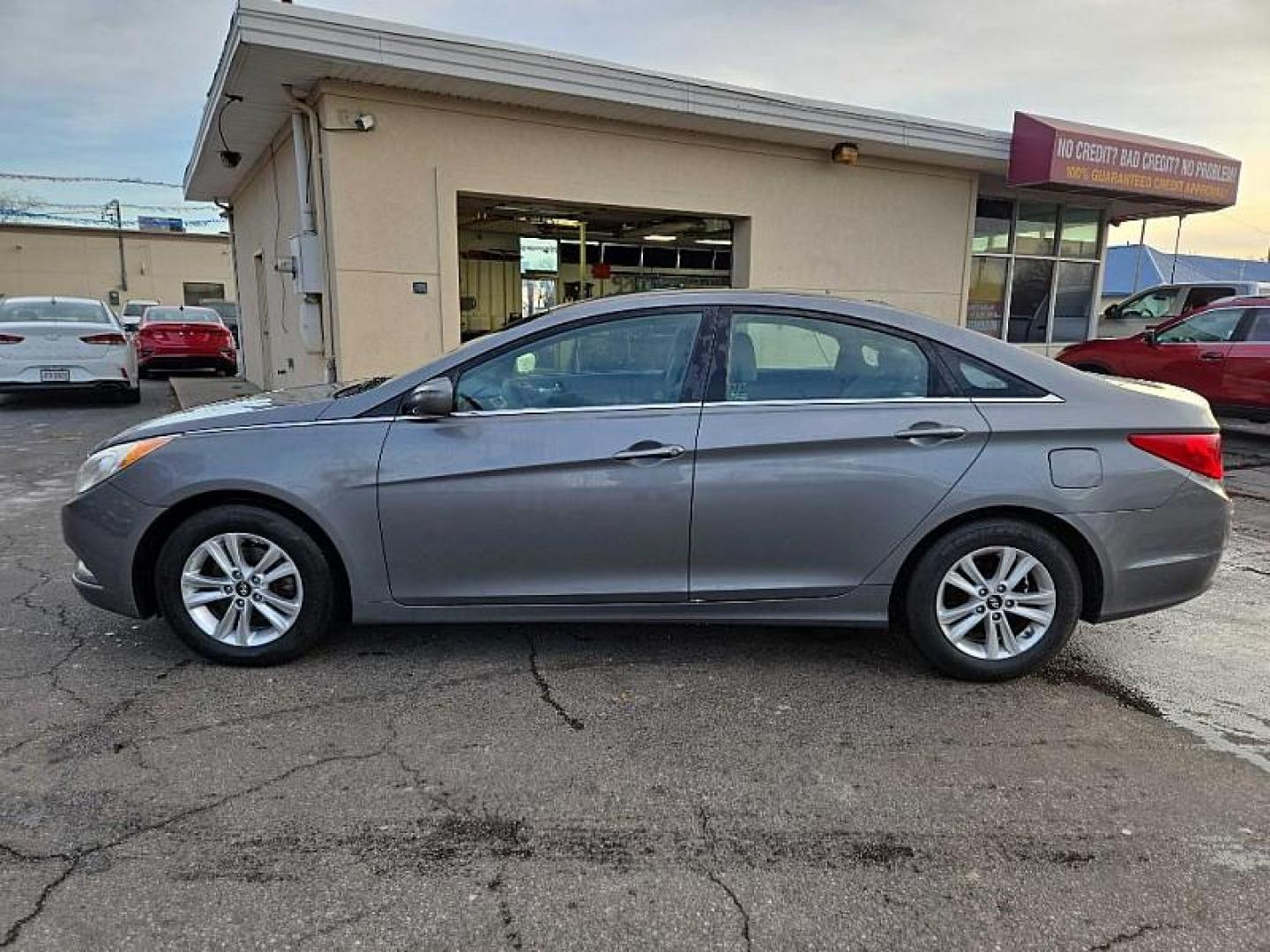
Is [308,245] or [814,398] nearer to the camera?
[814,398]

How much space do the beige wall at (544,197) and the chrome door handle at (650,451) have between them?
607 cm

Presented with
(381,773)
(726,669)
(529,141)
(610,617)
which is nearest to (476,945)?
(381,773)

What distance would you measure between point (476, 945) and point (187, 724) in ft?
5.50

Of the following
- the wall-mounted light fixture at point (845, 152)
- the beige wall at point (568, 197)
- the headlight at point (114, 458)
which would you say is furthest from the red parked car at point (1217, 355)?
the headlight at point (114, 458)

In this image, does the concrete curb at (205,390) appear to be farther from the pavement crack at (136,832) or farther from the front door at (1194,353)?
the front door at (1194,353)

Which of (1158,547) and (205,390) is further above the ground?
(1158,547)

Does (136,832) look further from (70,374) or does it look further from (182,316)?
(182,316)

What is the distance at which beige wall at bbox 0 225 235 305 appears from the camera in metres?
35.1

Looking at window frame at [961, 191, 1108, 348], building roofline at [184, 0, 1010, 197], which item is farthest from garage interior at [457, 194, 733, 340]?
window frame at [961, 191, 1108, 348]

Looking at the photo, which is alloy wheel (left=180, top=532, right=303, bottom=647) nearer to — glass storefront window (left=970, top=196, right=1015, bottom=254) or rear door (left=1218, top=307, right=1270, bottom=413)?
rear door (left=1218, top=307, right=1270, bottom=413)

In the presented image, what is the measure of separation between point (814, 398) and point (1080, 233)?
44.2ft

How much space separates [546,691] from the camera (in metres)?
3.51

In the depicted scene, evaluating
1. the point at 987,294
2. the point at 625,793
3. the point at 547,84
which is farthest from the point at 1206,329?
the point at 625,793

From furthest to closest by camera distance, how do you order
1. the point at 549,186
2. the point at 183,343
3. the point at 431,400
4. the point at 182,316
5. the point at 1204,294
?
the point at 182,316 → the point at 183,343 → the point at 1204,294 → the point at 549,186 → the point at 431,400
